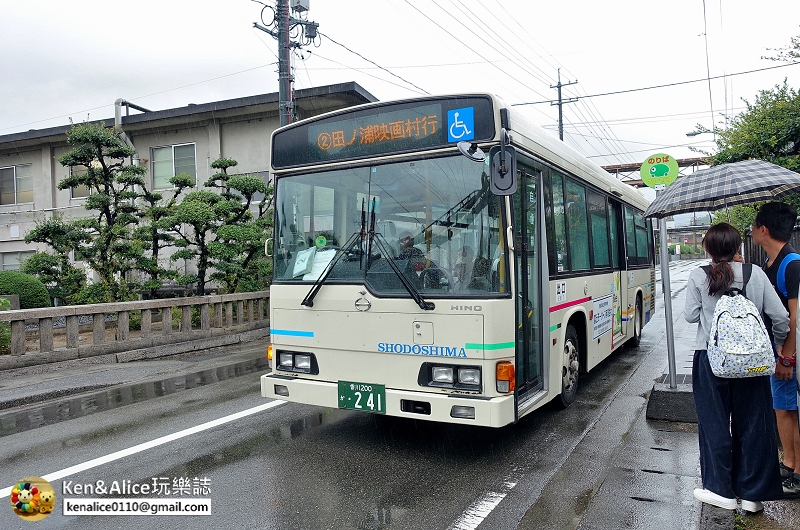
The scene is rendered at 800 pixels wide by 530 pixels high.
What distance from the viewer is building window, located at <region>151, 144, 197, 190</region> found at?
20.6m

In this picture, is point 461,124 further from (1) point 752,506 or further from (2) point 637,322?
(2) point 637,322

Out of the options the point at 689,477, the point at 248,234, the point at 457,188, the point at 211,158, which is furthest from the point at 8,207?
the point at 689,477

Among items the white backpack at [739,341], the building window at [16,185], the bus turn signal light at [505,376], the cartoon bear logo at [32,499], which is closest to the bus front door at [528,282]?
the bus turn signal light at [505,376]

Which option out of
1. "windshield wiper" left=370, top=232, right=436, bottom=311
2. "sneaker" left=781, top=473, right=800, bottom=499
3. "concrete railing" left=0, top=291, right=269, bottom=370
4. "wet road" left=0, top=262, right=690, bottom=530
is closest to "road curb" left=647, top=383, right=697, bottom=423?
"wet road" left=0, top=262, right=690, bottom=530

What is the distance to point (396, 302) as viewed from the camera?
5129mm

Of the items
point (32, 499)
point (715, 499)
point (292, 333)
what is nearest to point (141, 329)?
Result: point (292, 333)

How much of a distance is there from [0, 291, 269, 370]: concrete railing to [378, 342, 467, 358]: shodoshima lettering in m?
7.24

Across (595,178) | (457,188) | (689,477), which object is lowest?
(689,477)

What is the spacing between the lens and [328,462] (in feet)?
16.9

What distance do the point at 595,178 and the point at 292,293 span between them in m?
4.89

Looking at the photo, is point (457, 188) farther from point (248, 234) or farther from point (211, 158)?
point (211, 158)

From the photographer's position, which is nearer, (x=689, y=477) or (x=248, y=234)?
(x=689, y=477)

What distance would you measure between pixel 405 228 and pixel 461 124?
1.04 metres

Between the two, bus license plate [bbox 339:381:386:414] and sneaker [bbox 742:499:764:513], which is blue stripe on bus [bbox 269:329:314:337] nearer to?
bus license plate [bbox 339:381:386:414]
